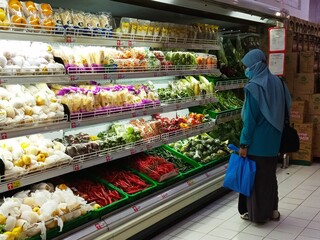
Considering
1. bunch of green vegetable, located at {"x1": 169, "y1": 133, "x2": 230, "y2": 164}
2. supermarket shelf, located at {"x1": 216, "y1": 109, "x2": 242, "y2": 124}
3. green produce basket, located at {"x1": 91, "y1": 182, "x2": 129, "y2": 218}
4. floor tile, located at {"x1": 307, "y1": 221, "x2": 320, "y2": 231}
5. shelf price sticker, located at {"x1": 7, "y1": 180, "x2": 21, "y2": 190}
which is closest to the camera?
shelf price sticker, located at {"x1": 7, "y1": 180, "x2": 21, "y2": 190}

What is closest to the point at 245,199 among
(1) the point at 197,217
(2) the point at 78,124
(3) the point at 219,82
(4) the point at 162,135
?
(1) the point at 197,217

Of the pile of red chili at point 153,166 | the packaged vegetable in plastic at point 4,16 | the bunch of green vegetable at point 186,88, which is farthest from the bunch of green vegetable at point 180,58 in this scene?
the packaged vegetable in plastic at point 4,16

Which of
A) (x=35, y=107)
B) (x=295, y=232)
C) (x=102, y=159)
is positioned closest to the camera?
(x=35, y=107)

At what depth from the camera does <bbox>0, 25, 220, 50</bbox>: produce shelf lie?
2646 mm

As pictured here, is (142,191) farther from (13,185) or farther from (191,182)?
(13,185)

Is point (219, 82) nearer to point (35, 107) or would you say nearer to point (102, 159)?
point (102, 159)

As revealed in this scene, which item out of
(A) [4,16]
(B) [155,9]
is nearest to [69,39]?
(A) [4,16]

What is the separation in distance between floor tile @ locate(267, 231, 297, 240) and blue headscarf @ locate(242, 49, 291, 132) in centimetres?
108

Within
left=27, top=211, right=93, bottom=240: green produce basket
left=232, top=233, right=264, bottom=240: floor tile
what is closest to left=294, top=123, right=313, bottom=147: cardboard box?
left=232, top=233, right=264, bottom=240: floor tile

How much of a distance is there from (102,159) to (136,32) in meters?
1.43

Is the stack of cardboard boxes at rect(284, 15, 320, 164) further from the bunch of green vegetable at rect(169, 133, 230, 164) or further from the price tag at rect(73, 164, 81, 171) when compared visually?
the price tag at rect(73, 164, 81, 171)

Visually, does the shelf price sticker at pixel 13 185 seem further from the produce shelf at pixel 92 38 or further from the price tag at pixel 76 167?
the produce shelf at pixel 92 38

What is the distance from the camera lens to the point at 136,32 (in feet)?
12.8

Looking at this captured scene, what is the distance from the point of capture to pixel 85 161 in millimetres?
3162
